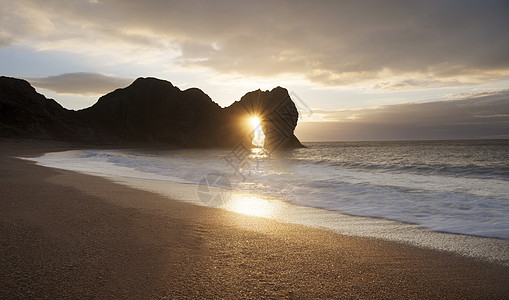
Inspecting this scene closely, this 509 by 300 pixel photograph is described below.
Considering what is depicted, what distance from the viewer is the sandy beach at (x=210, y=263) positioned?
2.88m

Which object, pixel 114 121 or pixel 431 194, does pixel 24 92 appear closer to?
pixel 114 121

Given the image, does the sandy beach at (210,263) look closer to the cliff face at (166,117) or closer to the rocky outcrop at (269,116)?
the rocky outcrop at (269,116)

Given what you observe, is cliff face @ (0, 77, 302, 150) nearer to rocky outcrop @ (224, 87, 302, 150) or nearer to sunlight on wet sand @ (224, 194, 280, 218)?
rocky outcrop @ (224, 87, 302, 150)

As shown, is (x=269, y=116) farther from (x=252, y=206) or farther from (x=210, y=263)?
(x=210, y=263)

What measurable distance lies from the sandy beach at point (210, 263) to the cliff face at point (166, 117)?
87.8 m

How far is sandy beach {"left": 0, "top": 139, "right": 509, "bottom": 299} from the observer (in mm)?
2877

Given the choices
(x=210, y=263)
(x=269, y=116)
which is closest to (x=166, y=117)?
(x=269, y=116)

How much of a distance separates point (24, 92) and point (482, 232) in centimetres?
11034

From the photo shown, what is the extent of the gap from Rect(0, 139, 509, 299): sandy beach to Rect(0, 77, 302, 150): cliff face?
288 feet

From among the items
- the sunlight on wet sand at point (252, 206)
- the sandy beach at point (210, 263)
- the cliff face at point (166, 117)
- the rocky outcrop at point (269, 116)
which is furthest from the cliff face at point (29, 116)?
the sandy beach at point (210, 263)

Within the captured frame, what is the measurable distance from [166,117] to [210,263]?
12227cm

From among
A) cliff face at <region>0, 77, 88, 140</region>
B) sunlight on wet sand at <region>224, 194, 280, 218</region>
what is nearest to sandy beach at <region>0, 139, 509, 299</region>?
sunlight on wet sand at <region>224, 194, 280, 218</region>

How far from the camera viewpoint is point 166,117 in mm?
119188

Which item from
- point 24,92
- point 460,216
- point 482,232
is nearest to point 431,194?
point 460,216
